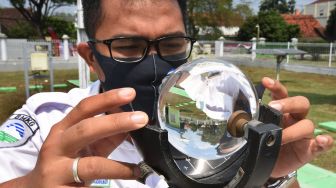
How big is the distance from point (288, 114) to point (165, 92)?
40 cm

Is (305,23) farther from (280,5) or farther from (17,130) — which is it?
(17,130)

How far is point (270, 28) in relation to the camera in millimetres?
35281

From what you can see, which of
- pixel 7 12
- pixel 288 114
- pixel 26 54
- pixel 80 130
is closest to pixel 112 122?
pixel 80 130

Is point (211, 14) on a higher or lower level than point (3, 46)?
higher

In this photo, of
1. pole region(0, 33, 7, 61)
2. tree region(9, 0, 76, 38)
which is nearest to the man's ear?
pole region(0, 33, 7, 61)

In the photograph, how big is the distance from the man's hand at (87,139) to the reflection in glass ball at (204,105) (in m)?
0.09

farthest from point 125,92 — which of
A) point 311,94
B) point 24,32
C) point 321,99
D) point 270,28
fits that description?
point 270,28

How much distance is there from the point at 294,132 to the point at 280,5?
81.8 metres

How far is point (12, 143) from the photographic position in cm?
126

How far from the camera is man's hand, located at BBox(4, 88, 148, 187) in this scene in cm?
81

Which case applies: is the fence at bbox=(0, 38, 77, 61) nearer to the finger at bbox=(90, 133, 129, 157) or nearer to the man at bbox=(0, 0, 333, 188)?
the man at bbox=(0, 0, 333, 188)

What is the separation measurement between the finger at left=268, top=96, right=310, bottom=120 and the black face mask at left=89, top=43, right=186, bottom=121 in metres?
0.38

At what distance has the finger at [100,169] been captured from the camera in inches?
33.2

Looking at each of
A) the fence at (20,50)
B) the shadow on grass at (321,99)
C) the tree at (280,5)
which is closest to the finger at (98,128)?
the shadow on grass at (321,99)
